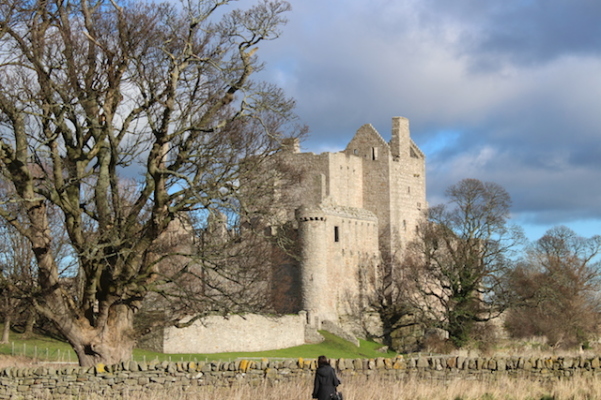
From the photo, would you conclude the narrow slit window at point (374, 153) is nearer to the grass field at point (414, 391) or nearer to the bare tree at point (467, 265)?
the bare tree at point (467, 265)

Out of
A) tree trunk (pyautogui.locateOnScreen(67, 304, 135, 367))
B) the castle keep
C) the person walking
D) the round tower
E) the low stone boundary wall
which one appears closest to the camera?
the person walking

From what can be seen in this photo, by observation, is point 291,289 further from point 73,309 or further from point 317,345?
point 73,309

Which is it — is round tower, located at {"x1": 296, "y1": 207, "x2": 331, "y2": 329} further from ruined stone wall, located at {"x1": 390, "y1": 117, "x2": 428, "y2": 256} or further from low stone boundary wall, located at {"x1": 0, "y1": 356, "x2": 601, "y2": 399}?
low stone boundary wall, located at {"x1": 0, "y1": 356, "x2": 601, "y2": 399}

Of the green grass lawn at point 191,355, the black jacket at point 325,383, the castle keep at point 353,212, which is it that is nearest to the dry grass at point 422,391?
the black jacket at point 325,383

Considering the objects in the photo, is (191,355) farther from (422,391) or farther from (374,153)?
(374,153)

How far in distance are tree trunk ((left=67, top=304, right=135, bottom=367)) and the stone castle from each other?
19460 mm

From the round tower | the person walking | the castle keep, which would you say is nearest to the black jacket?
the person walking

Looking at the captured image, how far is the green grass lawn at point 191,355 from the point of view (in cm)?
3253

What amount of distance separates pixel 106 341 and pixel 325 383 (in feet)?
20.7

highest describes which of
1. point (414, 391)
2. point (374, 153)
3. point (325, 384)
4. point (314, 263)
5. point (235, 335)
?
point (374, 153)

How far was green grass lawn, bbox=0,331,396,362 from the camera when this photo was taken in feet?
107

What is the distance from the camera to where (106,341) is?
18.7 m

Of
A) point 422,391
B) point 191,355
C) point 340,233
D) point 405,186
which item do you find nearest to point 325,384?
point 422,391

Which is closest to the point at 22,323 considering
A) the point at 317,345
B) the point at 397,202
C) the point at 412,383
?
the point at 317,345
